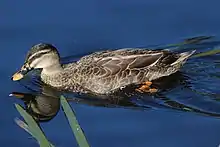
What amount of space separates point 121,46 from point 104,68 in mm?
709

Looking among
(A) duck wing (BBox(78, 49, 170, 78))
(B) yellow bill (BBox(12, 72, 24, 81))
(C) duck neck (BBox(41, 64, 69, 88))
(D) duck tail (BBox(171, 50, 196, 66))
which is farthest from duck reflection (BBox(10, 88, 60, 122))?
(D) duck tail (BBox(171, 50, 196, 66))

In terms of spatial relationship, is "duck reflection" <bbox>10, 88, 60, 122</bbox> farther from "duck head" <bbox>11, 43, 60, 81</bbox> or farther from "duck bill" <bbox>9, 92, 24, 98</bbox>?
"duck head" <bbox>11, 43, 60, 81</bbox>

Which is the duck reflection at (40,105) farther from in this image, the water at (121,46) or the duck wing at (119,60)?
the duck wing at (119,60)

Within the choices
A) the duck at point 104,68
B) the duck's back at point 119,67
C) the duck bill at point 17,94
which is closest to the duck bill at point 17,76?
the duck at point 104,68

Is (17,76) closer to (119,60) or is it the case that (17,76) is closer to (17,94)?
(17,94)

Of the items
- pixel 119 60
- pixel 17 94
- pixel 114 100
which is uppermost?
pixel 119 60

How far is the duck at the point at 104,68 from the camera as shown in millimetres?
8636

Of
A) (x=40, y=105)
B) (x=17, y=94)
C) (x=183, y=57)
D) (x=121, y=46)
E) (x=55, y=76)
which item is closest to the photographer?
(x=40, y=105)

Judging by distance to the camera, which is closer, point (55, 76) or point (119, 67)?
point (119, 67)

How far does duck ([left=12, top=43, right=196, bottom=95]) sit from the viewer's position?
8636mm

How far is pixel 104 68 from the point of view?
8695 mm

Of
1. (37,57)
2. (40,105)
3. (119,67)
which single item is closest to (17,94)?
(40,105)

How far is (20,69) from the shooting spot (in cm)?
873

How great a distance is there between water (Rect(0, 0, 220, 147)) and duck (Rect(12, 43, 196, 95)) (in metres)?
0.22
